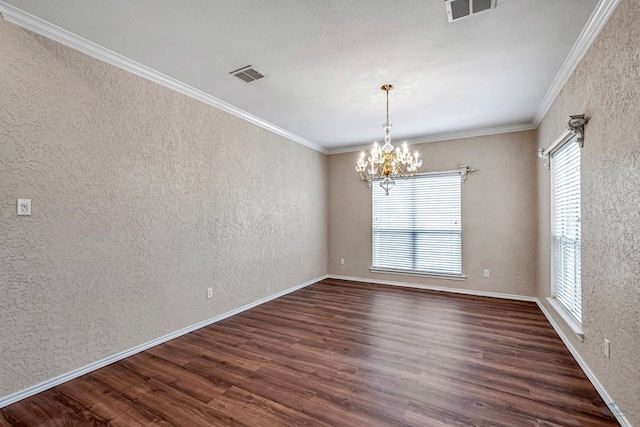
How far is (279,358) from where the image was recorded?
2725 millimetres

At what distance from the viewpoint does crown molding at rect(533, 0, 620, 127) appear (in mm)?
1981

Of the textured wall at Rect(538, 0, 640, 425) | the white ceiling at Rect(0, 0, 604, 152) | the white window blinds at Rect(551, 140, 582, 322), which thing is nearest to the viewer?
the textured wall at Rect(538, 0, 640, 425)

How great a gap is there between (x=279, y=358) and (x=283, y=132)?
3.46 metres

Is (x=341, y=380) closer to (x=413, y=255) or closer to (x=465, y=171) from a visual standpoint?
(x=413, y=255)

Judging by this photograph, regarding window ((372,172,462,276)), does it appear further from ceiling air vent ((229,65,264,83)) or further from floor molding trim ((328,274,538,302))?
ceiling air vent ((229,65,264,83))

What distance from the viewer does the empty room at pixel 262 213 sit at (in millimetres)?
1988

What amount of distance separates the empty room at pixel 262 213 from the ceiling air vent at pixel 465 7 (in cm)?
2

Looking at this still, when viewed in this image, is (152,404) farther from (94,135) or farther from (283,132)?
(283,132)

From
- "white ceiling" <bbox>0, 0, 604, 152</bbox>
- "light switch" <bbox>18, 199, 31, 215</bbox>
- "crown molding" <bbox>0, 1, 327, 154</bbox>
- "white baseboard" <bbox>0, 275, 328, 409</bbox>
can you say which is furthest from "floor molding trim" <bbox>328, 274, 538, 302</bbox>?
"light switch" <bbox>18, 199, 31, 215</bbox>

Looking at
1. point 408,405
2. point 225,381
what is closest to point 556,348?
point 408,405

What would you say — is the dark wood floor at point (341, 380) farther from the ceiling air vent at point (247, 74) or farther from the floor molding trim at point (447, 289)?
the ceiling air vent at point (247, 74)

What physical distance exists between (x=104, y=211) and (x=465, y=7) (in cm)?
323

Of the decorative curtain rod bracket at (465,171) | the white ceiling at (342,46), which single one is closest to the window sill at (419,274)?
the decorative curtain rod bracket at (465,171)

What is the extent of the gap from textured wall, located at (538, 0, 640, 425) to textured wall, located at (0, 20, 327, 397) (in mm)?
3665
